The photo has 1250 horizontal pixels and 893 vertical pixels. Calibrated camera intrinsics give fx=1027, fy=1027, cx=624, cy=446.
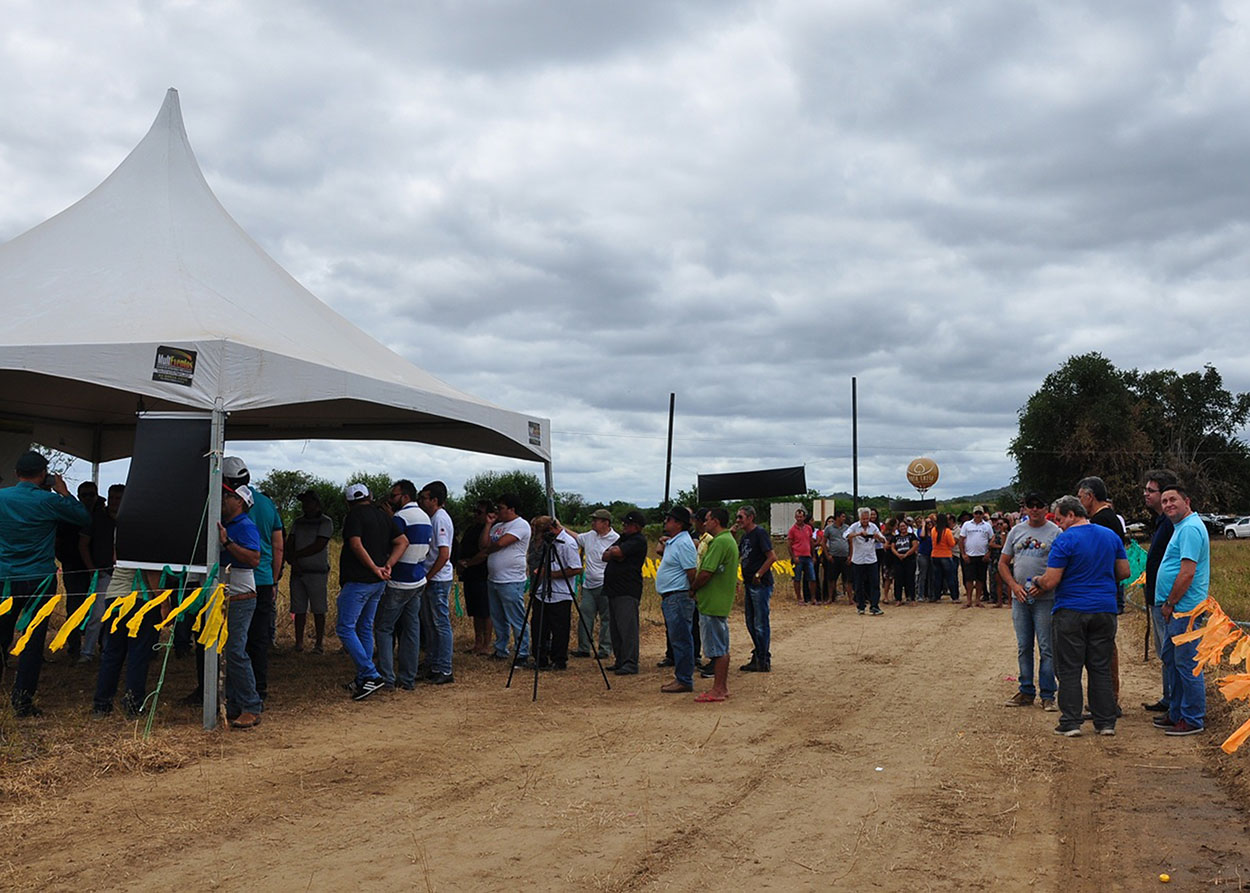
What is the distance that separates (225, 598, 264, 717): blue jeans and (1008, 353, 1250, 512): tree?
2040 inches

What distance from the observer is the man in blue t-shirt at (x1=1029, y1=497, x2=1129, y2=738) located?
7590mm

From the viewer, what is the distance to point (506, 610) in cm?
1121

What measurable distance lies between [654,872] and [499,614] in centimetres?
677

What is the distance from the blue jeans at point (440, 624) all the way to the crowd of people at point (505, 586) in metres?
0.02

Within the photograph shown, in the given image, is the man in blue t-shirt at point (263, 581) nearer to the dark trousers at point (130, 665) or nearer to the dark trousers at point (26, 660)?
the dark trousers at point (130, 665)

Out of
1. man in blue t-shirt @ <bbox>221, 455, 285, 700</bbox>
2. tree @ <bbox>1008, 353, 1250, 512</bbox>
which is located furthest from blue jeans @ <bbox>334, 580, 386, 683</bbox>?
tree @ <bbox>1008, 353, 1250, 512</bbox>

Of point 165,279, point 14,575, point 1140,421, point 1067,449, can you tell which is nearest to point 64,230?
point 165,279

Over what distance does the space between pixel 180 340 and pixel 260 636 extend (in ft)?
8.36

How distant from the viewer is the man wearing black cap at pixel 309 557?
10.8m

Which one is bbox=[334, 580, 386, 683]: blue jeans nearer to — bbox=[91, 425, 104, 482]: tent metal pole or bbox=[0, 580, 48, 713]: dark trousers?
bbox=[0, 580, 48, 713]: dark trousers

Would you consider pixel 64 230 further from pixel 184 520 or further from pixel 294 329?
pixel 184 520

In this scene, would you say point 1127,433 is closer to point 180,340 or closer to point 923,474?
point 923,474

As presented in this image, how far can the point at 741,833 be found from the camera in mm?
5348

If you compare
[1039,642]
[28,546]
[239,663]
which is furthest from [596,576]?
[28,546]
